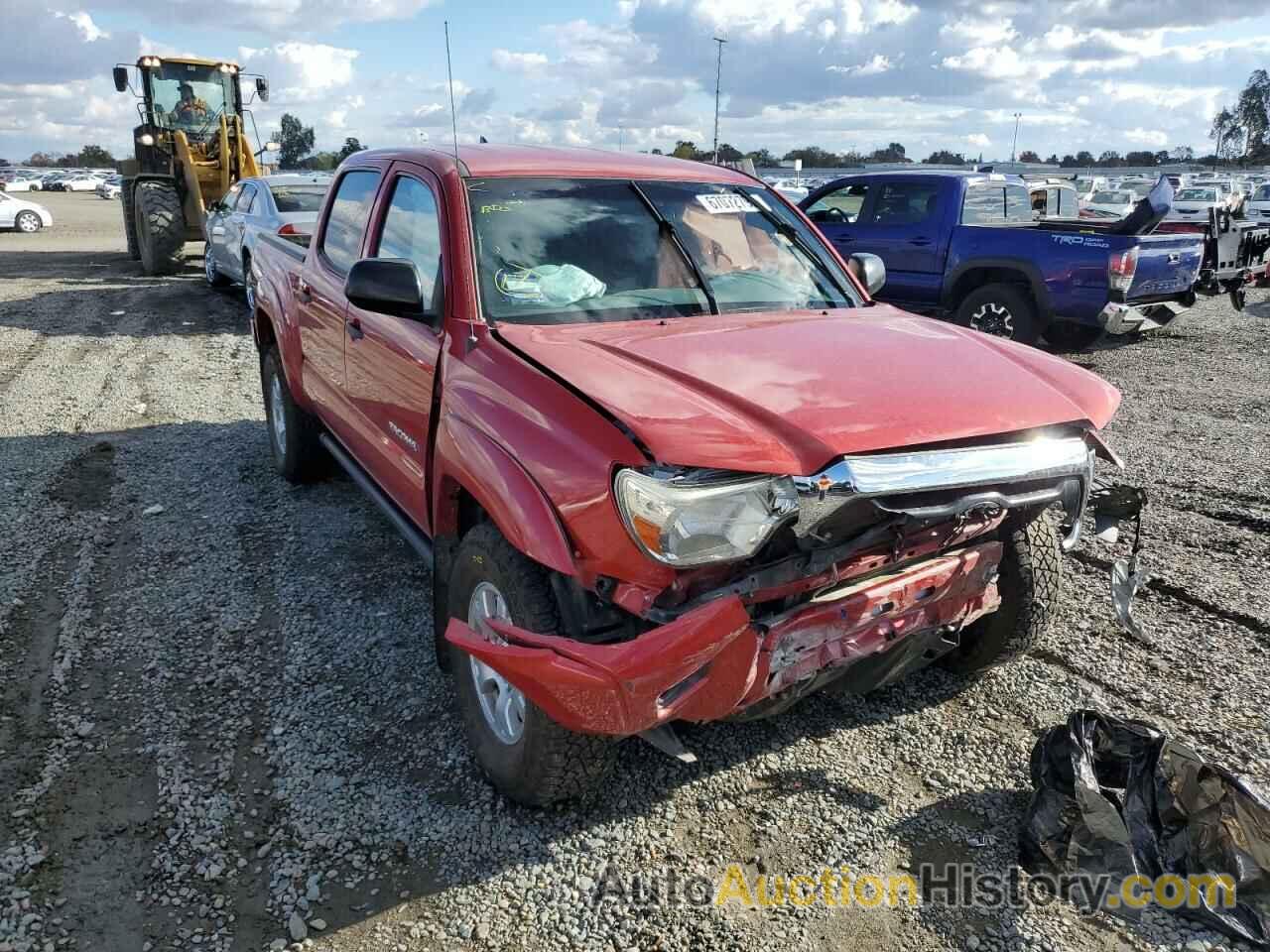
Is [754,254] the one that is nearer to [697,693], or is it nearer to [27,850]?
[697,693]

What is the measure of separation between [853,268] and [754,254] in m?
0.66

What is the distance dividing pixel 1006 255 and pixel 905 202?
1.48m

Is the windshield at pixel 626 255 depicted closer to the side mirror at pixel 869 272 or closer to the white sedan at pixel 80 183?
the side mirror at pixel 869 272

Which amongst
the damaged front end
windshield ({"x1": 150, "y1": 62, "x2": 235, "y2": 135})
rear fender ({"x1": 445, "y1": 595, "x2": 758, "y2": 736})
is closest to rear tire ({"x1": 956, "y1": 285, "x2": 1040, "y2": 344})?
the damaged front end

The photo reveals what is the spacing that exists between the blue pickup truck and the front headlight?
7.93 meters

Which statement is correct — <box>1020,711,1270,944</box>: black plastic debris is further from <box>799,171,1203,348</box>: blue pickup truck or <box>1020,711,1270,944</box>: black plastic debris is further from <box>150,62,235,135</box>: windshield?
<box>150,62,235,135</box>: windshield

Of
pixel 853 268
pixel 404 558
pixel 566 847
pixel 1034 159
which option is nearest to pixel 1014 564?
pixel 853 268

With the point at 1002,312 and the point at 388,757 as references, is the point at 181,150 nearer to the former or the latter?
the point at 1002,312

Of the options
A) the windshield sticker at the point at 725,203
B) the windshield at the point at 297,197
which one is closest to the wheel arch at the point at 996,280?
the windshield sticker at the point at 725,203

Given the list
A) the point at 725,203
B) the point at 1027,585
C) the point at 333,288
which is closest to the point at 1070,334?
the point at 725,203

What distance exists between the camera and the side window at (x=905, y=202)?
10219mm

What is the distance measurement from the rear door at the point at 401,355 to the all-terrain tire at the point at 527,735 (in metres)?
0.63

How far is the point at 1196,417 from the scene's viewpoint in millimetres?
7590

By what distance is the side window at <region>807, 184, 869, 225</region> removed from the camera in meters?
11.0
